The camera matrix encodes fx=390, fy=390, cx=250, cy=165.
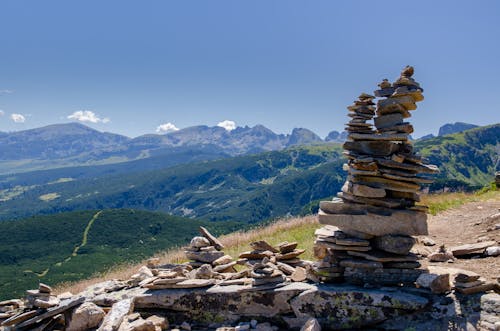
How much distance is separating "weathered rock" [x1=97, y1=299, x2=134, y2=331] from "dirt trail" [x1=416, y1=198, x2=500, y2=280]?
30.9 feet

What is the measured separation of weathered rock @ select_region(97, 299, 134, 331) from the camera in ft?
32.9

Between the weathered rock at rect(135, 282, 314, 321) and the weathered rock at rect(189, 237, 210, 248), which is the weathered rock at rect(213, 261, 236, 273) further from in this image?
the weathered rock at rect(135, 282, 314, 321)

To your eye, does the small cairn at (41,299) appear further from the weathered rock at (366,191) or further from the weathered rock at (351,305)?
the weathered rock at (366,191)

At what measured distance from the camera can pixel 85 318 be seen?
11.0 m

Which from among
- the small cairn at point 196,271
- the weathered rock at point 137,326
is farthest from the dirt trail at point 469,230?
the weathered rock at point 137,326

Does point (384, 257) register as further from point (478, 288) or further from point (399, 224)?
point (478, 288)

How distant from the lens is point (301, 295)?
10.2 m

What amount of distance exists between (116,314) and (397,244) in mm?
7899

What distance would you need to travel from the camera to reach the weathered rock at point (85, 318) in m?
10.9

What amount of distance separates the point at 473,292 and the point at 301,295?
4004 millimetres

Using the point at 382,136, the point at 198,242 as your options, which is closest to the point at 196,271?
the point at 198,242

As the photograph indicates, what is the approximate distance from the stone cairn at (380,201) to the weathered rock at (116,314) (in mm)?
5346

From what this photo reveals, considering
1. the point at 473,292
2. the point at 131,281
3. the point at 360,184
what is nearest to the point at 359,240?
the point at 360,184

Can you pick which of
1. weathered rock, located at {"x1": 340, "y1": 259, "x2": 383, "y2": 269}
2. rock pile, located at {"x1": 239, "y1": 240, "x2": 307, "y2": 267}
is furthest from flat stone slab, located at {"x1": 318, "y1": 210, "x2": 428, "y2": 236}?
rock pile, located at {"x1": 239, "y1": 240, "x2": 307, "y2": 267}
